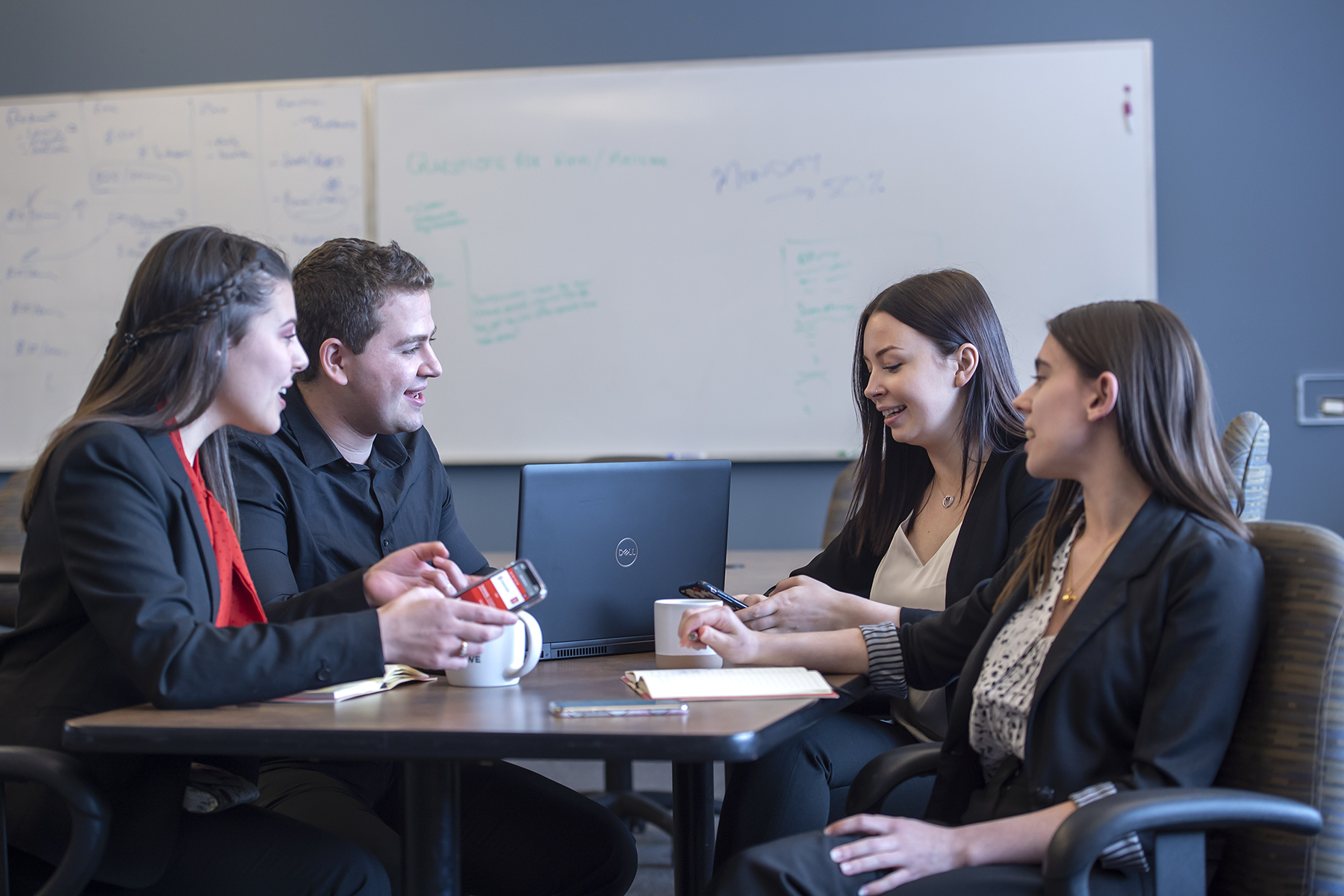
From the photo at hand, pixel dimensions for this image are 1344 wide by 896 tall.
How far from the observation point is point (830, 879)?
3.38 ft

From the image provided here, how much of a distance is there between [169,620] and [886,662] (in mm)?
871

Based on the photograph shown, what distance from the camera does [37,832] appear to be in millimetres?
1113

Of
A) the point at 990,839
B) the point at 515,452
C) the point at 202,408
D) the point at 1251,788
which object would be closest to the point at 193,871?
the point at 202,408

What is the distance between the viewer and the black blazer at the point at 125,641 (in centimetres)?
107

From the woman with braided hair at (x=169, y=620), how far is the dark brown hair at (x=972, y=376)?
846 millimetres

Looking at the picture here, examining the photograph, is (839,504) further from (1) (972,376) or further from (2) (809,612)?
(2) (809,612)

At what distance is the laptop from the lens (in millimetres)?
1381

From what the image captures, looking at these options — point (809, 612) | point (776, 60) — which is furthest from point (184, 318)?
point (776, 60)

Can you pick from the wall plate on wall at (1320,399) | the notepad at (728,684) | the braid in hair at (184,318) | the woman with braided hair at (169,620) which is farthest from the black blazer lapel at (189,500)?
the wall plate on wall at (1320,399)

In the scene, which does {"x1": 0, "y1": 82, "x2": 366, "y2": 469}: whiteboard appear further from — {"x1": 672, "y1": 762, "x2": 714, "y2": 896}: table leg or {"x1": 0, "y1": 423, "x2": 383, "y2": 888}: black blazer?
{"x1": 672, "y1": 762, "x2": 714, "y2": 896}: table leg

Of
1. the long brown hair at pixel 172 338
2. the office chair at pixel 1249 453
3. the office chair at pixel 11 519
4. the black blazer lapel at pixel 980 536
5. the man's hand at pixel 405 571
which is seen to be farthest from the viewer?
the office chair at pixel 11 519

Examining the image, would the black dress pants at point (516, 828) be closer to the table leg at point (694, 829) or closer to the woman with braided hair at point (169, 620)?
the table leg at point (694, 829)

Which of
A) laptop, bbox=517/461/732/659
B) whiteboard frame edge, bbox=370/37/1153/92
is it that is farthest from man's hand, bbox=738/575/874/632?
whiteboard frame edge, bbox=370/37/1153/92

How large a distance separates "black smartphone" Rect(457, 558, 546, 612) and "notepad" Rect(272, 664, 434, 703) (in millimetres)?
131
